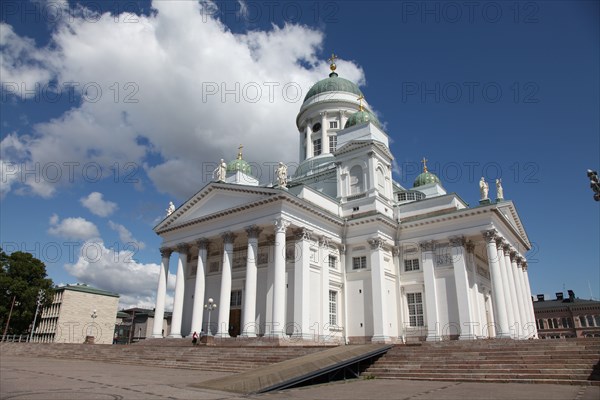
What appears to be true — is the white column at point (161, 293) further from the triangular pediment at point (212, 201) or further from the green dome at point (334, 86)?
the green dome at point (334, 86)

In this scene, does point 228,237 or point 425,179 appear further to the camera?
point 425,179

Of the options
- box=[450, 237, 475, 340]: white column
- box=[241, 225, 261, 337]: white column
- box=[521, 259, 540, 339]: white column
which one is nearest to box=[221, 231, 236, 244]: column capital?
box=[241, 225, 261, 337]: white column

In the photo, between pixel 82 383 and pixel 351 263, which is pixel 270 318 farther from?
pixel 82 383

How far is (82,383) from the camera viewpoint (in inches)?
453

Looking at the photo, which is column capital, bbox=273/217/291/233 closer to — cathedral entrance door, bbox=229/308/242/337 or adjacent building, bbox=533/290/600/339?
cathedral entrance door, bbox=229/308/242/337

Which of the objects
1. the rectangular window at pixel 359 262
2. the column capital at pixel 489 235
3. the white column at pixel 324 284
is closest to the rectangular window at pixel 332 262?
the white column at pixel 324 284

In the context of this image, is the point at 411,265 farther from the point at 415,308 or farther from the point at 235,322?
the point at 235,322

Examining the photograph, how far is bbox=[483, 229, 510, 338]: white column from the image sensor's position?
26578 millimetres

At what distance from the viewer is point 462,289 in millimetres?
27875

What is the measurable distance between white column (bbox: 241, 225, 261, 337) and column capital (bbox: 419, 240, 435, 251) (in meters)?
11.9

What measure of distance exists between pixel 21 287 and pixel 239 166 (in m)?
30.0

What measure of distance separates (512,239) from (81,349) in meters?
32.7

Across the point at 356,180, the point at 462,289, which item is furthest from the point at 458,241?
the point at 356,180

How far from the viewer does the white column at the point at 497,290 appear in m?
26.6
